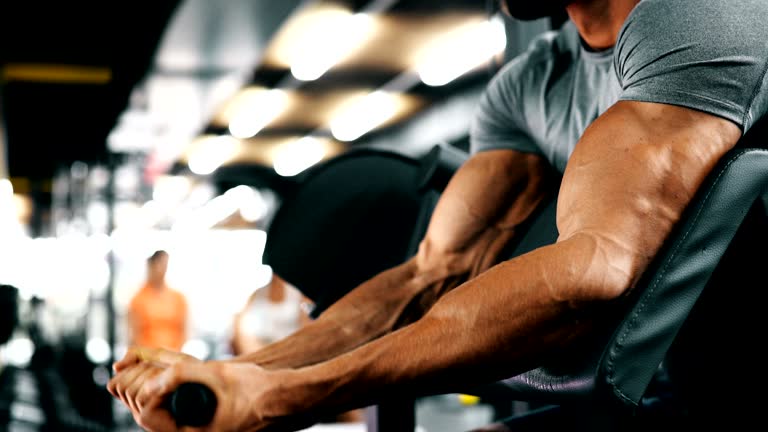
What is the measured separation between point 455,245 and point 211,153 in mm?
9319

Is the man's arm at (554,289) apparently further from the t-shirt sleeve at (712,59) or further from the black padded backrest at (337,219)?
the black padded backrest at (337,219)

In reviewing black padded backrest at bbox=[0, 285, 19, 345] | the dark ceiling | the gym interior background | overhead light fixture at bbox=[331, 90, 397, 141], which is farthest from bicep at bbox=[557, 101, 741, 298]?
overhead light fixture at bbox=[331, 90, 397, 141]

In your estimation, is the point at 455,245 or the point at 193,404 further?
the point at 455,245

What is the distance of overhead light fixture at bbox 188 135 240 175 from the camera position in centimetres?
945

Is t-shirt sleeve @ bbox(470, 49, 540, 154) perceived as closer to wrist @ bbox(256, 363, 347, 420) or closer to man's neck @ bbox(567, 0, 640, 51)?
man's neck @ bbox(567, 0, 640, 51)

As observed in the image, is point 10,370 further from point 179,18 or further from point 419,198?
point 419,198

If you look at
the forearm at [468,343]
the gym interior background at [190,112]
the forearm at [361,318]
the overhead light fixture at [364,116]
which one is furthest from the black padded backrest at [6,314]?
the forearm at [468,343]

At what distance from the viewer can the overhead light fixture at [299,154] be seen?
9281 millimetres

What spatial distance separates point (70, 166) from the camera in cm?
927

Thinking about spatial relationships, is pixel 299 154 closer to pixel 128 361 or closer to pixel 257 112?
pixel 257 112

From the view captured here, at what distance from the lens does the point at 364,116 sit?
8.21 m

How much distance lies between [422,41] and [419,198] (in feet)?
14.9

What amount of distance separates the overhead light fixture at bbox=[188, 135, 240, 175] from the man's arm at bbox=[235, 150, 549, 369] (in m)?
8.21

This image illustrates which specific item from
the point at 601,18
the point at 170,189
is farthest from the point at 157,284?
the point at 170,189
